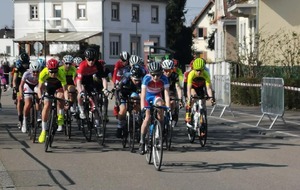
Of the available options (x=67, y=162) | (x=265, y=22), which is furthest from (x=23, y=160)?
(x=265, y=22)

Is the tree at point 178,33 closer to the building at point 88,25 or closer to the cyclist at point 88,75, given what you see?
the building at point 88,25

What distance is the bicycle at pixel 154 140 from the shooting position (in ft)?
37.0

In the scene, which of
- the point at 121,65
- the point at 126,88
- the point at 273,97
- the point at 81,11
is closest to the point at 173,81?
the point at 121,65

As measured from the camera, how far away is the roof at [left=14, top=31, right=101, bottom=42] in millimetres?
69438

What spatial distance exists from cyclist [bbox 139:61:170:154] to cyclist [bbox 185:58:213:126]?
244 cm

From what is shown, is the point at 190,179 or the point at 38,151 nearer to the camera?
the point at 190,179

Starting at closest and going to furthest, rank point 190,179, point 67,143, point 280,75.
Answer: point 190,179 → point 67,143 → point 280,75

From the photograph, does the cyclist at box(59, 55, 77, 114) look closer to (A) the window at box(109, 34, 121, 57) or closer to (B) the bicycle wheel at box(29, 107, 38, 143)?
(B) the bicycle wheel at box(29, 107, 38, 143)

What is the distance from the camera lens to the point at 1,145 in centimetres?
1477

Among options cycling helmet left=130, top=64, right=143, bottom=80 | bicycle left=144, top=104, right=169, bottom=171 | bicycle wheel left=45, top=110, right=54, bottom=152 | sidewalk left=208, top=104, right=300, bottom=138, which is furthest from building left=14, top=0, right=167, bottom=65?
bicycle left=144, top=104, right=169, bottom=171

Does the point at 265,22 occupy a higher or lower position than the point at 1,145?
higher

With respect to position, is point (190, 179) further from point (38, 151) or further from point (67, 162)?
point (38, 151)

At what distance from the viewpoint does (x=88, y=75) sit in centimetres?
1541

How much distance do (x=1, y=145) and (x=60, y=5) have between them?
60.4 metres
